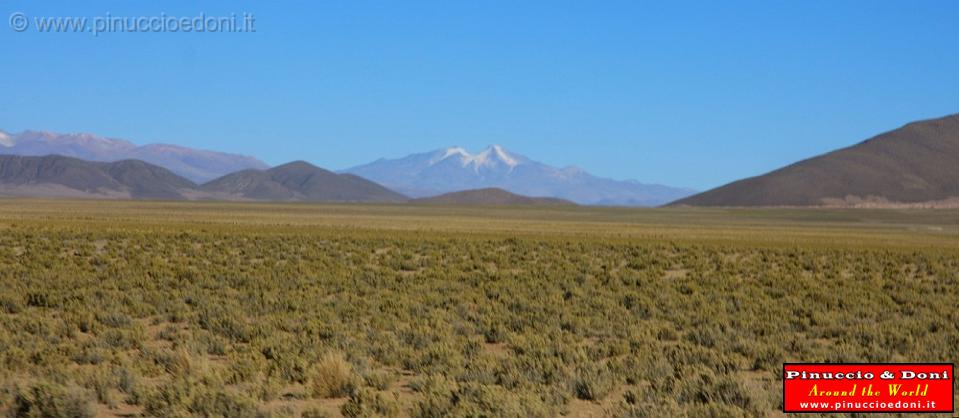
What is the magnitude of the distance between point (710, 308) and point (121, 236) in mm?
28070

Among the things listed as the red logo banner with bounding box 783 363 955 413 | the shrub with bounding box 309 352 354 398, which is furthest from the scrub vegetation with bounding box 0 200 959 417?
the red logo banner with bounding box 783 363 955 413

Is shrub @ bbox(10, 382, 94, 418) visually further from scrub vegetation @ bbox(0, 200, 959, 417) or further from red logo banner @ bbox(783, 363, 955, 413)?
red logo banner @ bbox(783, 363, 955, 413)

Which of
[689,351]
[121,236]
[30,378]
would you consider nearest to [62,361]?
[30,378]

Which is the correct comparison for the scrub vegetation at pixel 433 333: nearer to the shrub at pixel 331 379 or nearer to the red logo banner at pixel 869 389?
the shrub at pixel 331 379

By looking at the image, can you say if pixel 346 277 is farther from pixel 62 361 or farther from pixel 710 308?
pixel 62 361

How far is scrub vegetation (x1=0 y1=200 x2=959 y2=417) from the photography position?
33.3 ft

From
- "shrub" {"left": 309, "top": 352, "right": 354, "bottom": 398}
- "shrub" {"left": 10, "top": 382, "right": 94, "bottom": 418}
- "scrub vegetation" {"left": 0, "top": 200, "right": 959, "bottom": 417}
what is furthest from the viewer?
"shrub" {"left": 309, "top": 352, "right": 354, "bottom": 398}

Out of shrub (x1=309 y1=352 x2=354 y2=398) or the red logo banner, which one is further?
shrub (x1=309 y1=352 x2=354 y2=398)

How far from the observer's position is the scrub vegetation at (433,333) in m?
10.2

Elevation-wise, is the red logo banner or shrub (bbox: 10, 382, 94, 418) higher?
the red logo banner

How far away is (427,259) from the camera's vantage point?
3070cm

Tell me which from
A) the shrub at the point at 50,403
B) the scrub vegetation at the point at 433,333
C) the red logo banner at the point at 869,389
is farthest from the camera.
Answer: the scrub vegetation at the point at 433,333

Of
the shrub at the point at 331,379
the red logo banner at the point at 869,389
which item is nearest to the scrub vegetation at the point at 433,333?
the shrub at the point at 331,379

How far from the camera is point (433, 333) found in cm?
1477
